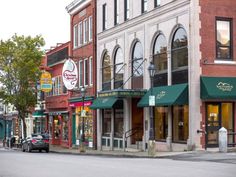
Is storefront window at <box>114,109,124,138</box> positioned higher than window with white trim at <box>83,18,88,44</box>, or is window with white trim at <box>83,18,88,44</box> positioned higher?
window with white trim at <box>83,18,88,44</box>

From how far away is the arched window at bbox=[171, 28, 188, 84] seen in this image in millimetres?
27438

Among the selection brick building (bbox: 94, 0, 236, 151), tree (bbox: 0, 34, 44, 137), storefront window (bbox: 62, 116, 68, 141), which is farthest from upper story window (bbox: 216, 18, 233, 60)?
tree (bbox: 0, 34, 44, 137)

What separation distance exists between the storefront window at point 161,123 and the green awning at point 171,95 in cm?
98

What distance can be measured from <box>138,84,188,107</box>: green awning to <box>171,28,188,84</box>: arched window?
0.49m

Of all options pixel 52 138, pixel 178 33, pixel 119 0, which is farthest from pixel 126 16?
pixel 52 138

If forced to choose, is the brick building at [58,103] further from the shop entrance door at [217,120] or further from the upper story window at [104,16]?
the shop entrance door at [217,120]

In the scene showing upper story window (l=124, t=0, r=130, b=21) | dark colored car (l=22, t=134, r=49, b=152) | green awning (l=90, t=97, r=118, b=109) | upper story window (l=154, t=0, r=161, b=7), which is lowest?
dark colored car (l=22, t=134, r=49, b=152)

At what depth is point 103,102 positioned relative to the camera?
35844mm

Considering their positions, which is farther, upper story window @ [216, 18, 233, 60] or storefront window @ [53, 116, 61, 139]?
storefront window @ [53, 116, 61, 139]

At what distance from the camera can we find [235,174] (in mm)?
14695

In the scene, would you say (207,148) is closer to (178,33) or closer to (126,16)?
(178,33)

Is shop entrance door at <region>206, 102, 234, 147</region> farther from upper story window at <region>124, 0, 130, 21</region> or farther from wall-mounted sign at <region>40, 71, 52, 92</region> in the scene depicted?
A: wall-mounted sign at <region>40, 71, 52, 92</region>

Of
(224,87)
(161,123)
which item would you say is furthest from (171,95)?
(161,123)

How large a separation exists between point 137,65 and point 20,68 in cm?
1911
